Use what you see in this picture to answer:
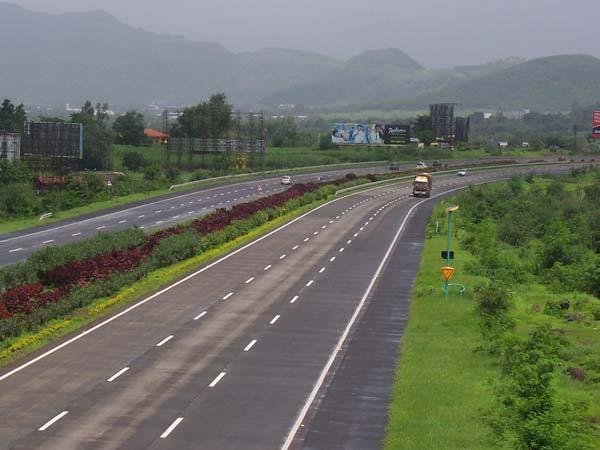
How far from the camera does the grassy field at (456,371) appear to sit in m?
25.2

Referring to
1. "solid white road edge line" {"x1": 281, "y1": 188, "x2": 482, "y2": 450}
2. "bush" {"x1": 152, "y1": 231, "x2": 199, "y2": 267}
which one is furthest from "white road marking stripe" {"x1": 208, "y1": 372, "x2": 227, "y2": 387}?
"bush" {"x1": 152, "y1": 231, "x2": 199, "y2": 267}

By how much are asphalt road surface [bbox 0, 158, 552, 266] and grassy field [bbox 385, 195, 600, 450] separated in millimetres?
29109

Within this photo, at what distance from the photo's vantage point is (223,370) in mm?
32562

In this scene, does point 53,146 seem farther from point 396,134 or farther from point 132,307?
point 396,134

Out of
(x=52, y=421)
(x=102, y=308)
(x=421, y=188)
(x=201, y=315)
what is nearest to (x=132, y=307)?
(x=102, y=308)

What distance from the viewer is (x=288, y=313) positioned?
43.6 m

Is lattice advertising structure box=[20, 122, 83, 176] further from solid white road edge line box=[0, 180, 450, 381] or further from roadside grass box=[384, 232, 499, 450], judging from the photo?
roadside grass box=[384, 232, 499, 450]

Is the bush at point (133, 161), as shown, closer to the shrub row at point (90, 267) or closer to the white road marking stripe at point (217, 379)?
the shrub row at point (90, 267)

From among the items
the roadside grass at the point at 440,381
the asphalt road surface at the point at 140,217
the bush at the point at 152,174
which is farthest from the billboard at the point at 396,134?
the roadside grass at the point at 440,381

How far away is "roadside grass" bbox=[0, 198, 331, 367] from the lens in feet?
115

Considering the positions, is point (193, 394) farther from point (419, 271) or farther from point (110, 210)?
point (110, 210)

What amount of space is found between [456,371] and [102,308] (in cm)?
1735

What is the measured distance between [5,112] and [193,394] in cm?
16908

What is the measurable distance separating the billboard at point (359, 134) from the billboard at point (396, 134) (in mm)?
1038
